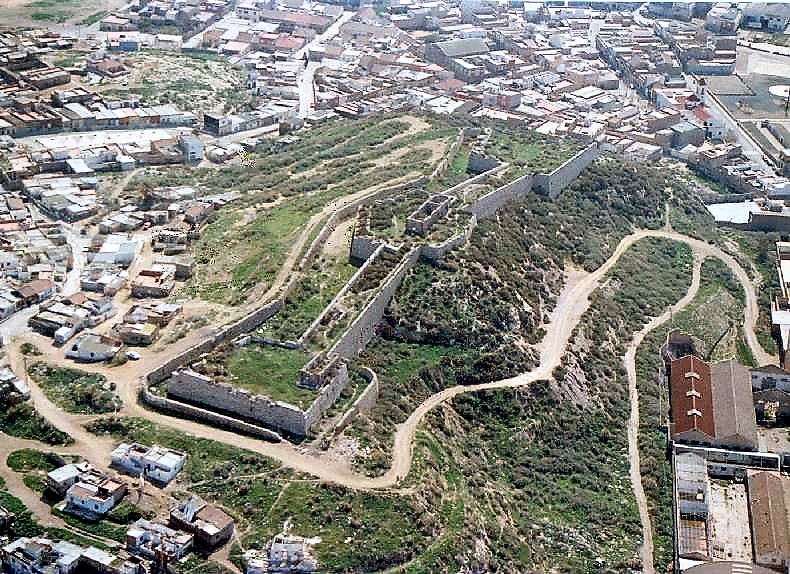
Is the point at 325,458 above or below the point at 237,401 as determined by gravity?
below

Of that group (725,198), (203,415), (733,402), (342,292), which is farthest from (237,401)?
(725,198)

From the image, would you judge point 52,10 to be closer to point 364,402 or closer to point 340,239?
point 340,239

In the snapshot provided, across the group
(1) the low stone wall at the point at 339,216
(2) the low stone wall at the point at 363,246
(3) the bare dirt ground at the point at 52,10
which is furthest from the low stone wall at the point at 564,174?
(3) the bare dirt ground at the point at 52,10

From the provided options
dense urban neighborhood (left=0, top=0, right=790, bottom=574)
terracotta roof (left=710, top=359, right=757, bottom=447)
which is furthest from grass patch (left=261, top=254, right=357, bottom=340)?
terracotta roof (left=710, top=359, right=757, bottom=447)

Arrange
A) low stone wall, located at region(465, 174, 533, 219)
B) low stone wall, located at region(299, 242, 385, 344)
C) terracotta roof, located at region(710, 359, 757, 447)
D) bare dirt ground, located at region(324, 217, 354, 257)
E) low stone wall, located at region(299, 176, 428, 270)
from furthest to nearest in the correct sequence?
low stone wall, located at region(465, 174, 533, 219)
bare dirt ground, located at region(324, 217, 354, 257)
low stone wall, located at region(299, 176, 428, 270)
terracotta roof, located at region(710, 359, 757, 447)
low stone wall, located at region(299, 242, 385, 344)

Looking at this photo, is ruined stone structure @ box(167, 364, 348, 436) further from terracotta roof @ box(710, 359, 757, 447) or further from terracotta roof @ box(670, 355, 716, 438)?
terracotta roof @ box(710, 359, 757, 447)

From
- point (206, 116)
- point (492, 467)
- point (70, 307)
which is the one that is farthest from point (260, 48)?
point (492, 467)
